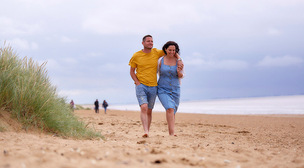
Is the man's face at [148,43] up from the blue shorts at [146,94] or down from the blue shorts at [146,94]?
up

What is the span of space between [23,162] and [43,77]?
3.13 meters

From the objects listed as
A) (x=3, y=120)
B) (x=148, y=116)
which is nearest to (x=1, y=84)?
(x=3, y=120)

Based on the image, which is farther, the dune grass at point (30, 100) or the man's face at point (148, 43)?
the man's face at point (148, 43)

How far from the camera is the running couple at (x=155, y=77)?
5922 millimetres

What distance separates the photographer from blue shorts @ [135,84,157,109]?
5.89 metres

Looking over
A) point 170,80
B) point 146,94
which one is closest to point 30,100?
point 146,94

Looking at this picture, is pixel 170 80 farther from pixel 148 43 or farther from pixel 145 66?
pixel 148 43

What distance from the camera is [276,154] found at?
410cm

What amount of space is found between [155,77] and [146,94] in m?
0.39

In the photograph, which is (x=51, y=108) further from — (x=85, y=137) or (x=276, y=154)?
(x=276, y=154)

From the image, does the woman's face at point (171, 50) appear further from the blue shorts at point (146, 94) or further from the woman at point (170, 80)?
the blue shorts at point (146, 94)

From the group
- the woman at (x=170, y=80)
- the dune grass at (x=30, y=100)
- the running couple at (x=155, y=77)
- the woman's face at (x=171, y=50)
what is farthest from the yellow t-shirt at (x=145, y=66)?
the dune grass at (x=30, y=100)

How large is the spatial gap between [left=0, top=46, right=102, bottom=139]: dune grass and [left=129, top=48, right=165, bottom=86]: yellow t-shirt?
1483 millimetres

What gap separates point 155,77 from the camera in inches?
239
